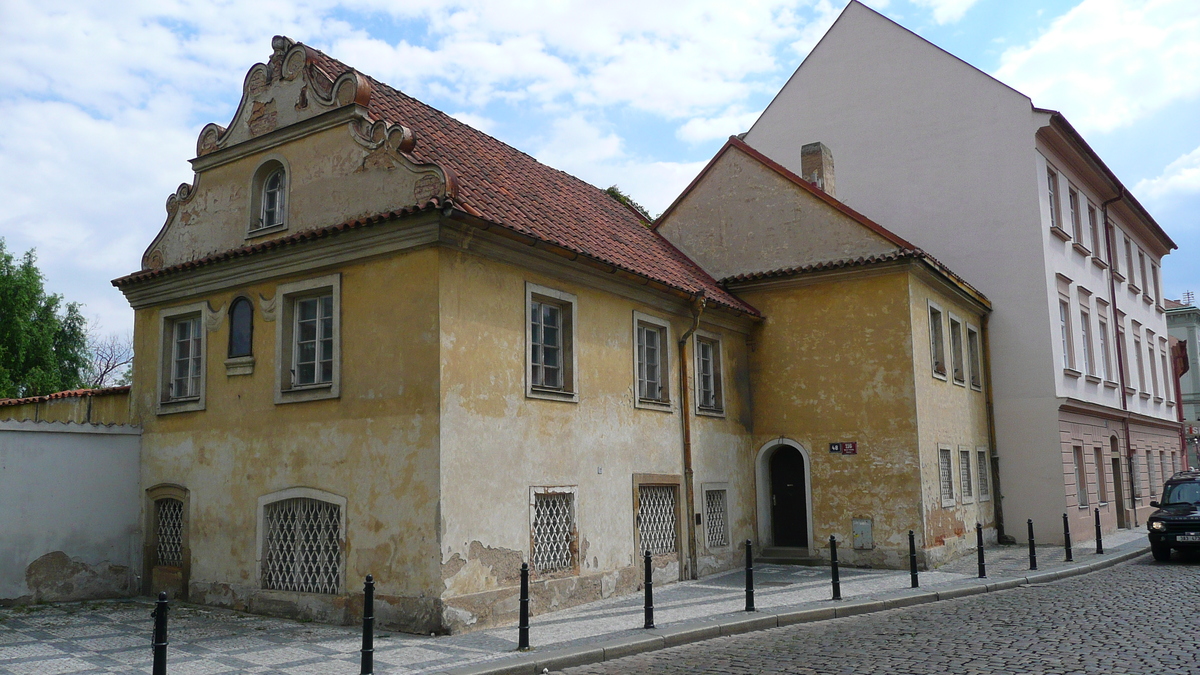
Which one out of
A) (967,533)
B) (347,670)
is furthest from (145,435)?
(967,533)

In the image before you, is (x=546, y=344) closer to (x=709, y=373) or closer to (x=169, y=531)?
(x=709, y=373)

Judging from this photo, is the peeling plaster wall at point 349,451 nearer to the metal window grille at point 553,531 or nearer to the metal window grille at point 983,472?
the metal window grille at point 553,531

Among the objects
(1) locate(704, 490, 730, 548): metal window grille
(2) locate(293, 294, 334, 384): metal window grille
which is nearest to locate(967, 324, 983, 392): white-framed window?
(1) locate(704, 490, 730, 548): metal window grille

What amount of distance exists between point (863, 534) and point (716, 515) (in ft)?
9.29

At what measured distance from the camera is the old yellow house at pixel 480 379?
38.1 ft

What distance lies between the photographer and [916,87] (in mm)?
23484

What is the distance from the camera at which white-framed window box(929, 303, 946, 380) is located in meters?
18.6

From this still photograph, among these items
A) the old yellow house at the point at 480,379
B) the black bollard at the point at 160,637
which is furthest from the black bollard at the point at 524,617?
the black bollard at the point at 160,637

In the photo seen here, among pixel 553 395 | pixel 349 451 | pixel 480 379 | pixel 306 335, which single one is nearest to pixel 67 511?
pixel 306 335

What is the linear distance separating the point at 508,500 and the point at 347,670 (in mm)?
3690

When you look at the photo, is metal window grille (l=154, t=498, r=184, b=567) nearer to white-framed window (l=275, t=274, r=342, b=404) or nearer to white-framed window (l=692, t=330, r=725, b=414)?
white-framed window (l=275, t=274, r=342, b=404)

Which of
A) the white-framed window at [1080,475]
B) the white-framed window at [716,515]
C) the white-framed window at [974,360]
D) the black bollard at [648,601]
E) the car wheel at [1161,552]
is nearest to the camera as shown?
the black bollard at [648,601]

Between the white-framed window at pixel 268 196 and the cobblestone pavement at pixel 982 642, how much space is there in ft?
28.6

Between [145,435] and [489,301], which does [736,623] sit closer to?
[489,301]
